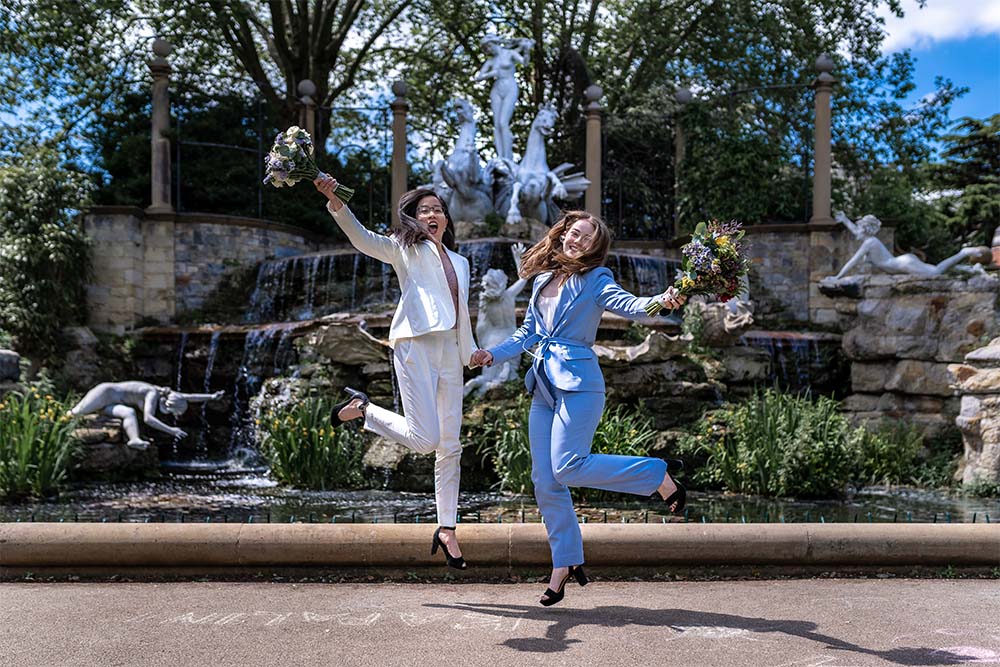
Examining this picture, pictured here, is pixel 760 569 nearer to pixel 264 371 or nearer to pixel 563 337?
pixel 563 337

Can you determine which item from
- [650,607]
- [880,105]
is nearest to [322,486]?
[650,607]

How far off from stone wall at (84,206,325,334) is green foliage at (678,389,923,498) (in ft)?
36.1

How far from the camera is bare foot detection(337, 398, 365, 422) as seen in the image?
167 inches

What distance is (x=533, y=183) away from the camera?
55.3 feet

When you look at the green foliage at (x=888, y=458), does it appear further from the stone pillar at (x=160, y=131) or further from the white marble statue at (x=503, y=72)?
the stone pillar at (x=160, y=131)

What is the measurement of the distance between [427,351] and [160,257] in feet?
45.9

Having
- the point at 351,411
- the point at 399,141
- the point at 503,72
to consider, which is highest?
the point at 503,72

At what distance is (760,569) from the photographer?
464 centimetres

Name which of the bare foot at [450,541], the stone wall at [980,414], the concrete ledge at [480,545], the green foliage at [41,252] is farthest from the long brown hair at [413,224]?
the green foliage at [41,252]

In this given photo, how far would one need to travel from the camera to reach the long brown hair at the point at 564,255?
4039 mm

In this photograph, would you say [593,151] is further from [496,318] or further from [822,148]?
[496,318]

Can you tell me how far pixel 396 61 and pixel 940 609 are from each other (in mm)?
21603

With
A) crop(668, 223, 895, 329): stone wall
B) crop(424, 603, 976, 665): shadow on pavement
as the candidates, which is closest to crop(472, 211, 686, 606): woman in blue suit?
crop(424, 603, 976, 665): shadow on pavement

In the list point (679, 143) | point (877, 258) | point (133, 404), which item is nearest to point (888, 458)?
point (877, 258)
